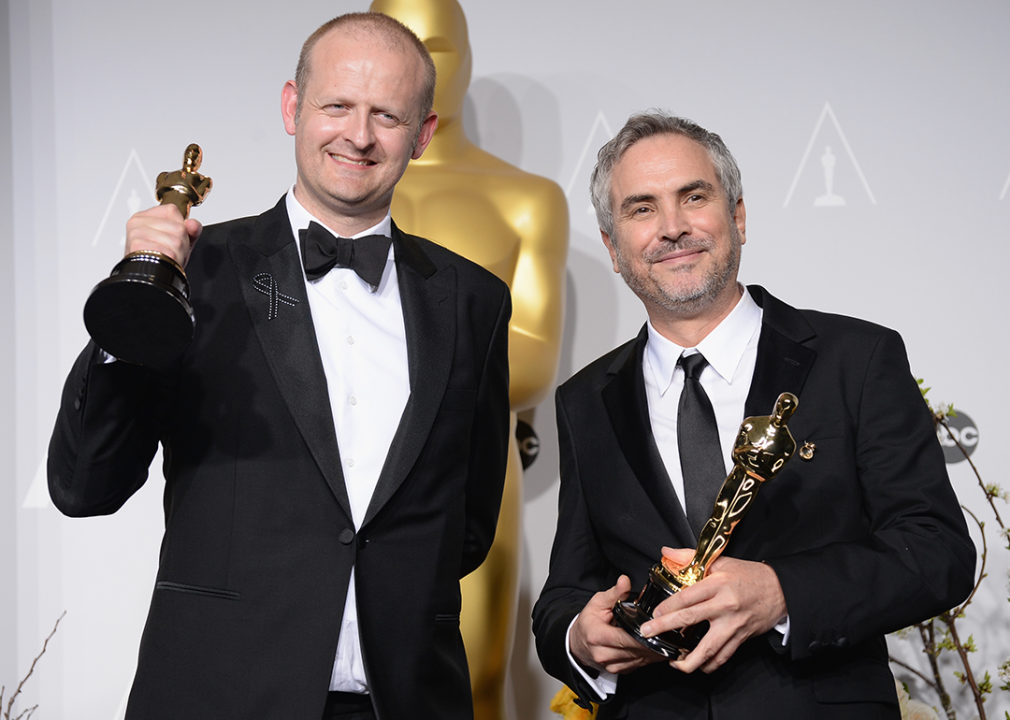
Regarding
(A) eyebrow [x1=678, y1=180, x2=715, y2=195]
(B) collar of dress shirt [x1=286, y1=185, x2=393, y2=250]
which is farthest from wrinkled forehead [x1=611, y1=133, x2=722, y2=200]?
(B) collar of dress shirt [x1=286, y1=185, x2=393, y2=250]

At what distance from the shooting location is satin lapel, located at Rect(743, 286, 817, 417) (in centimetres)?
163

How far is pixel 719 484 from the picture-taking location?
5.23 ft

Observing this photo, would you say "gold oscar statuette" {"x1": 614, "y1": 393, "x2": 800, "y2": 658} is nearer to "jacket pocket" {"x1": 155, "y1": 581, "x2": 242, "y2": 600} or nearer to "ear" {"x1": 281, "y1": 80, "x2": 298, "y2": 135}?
"jacket pocket" {"x1": 155, "y1": 581, "x2": 242, "y2": 600}

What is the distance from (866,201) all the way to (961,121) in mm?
439

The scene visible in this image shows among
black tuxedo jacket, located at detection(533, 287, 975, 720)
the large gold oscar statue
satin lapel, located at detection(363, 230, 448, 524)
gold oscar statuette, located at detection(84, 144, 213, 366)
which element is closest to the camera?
gold oscar statuette, located at detection(84, 144, 213, 366)

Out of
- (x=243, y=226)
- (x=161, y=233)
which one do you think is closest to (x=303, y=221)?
(x=243, y=226)

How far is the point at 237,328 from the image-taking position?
1.63 m

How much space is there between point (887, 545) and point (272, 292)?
1112 mm

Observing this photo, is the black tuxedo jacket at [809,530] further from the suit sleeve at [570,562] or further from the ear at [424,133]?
the ear at [424,133]

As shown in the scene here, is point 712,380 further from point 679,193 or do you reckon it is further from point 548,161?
point 548,161

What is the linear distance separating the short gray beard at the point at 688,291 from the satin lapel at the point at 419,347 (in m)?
0.37

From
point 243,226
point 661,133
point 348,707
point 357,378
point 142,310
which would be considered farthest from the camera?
point 661,133

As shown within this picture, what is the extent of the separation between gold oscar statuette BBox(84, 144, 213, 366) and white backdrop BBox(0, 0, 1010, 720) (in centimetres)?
225

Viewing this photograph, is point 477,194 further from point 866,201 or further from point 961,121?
point 961,121
